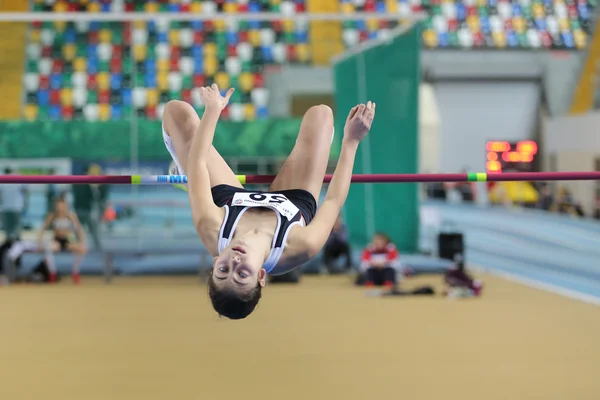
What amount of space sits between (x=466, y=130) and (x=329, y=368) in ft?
44.1

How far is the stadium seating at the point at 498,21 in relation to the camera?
17.3 metres

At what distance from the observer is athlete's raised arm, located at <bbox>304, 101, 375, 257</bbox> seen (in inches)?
119

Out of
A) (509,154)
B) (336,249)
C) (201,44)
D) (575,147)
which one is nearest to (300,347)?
(336,249)

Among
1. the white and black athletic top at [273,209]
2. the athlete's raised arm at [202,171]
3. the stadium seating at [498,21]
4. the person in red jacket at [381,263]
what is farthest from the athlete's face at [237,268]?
the stadium seating at [498,21]

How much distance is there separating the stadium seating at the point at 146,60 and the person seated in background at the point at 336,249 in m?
5.41

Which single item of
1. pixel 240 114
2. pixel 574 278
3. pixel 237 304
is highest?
pixel 240 114

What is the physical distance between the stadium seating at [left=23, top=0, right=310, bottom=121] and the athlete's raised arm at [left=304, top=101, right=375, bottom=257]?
10.8 m

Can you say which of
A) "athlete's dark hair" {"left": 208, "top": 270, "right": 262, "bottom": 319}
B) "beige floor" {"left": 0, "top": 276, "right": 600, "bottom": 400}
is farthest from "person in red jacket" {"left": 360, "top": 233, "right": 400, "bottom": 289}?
"athlete's dark hair" {"left": 208, "top": 270, "right": 262, "bottom": 319}

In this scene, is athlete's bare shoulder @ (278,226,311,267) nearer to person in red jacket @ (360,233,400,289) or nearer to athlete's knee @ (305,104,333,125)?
athlete's knee @ (305,104,333,125)

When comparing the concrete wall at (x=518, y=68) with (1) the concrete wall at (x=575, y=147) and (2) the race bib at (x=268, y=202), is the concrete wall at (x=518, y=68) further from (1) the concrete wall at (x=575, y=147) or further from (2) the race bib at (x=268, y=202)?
(2) the race bib at (x=268, y=202)

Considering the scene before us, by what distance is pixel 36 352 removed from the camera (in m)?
5.11

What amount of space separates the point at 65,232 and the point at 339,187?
19.2 feet

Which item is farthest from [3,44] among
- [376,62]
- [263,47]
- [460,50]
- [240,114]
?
[460,50]

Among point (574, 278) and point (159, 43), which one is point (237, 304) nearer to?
point (574, 278)
